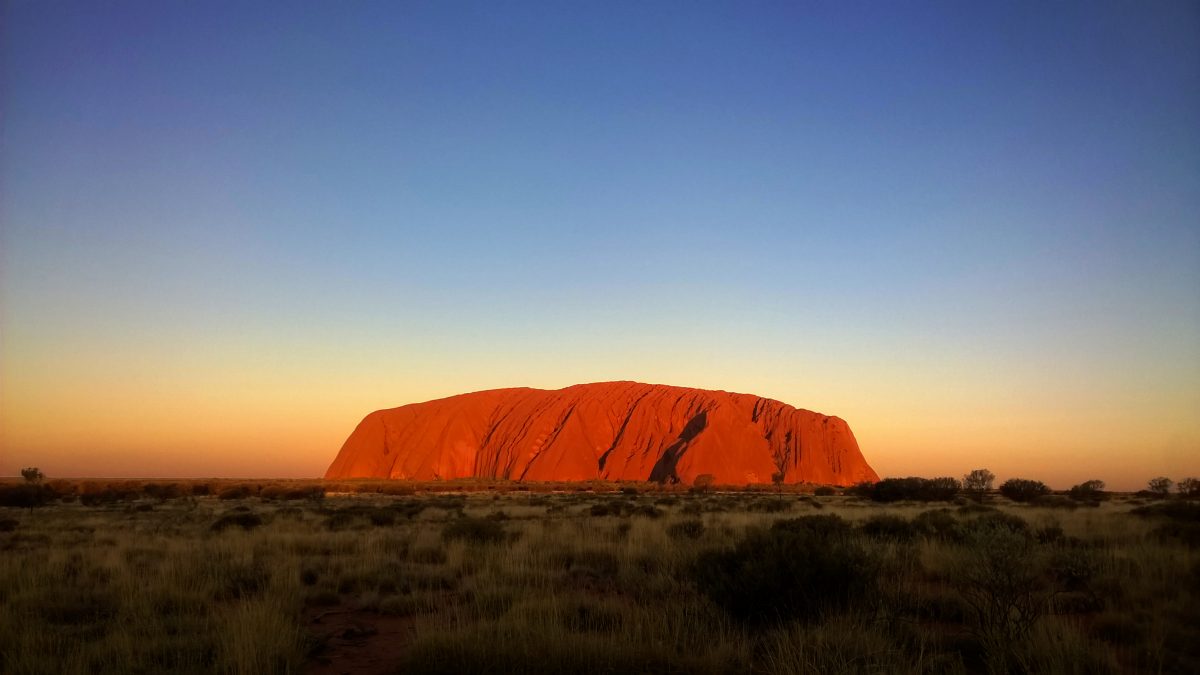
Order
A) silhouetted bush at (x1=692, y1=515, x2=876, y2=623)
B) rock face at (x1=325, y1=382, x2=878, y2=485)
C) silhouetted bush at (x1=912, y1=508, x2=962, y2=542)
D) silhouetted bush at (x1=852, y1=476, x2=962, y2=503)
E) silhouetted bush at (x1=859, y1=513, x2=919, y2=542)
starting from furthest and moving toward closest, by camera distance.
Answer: rock face at (x1=325, y1=382, x2=878, y2=485) < silhouetted bush at (x1=852, y1=476, x2=962, y2=503) < silhouetted bush at (x1=859, y1=513, x2=919, y2=542) < silhouetted bush at (x1=912, y1=508, x2=962, y2=542) < silhouetted bush at (x1=692, y1=515, x2=876, y2=623)

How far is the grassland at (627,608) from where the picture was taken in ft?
16.3

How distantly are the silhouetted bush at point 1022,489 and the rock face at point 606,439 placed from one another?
36744mm

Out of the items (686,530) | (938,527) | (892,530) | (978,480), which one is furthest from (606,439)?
(892,530)

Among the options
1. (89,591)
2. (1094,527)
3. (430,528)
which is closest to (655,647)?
(89,591)

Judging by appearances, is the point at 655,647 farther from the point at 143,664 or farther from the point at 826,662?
the point at 143,664

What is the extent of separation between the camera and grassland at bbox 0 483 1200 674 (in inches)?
196

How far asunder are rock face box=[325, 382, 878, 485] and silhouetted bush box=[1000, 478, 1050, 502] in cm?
3674

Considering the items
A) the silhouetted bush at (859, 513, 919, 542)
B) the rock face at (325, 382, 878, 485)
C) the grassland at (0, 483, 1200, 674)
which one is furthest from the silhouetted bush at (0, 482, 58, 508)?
the rock face at (325, 382, 878, 485)

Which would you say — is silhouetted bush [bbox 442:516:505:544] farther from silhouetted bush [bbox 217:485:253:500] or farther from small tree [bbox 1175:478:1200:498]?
silhouetted bush [bbox 217:485:253:500]

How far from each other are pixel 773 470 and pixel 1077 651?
8277 centimetres

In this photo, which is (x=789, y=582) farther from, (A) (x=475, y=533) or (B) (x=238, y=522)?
(B) (x=238, y=522)

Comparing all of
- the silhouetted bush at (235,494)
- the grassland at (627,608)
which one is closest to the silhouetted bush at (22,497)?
the silhouetted bush at (235,494)

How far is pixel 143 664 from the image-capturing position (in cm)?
522

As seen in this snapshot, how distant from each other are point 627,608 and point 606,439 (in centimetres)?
8404
